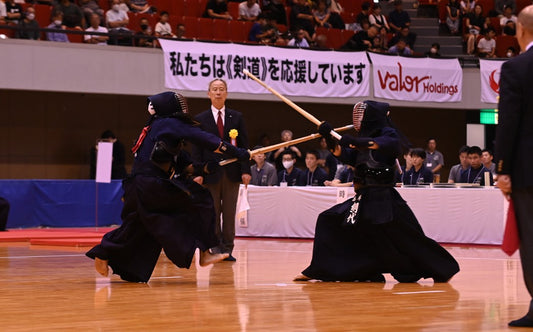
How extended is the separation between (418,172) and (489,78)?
7928 mm

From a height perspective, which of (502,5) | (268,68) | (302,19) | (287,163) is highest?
(502,5)

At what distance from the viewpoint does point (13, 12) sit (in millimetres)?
18828

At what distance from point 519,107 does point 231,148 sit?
338 centimetres

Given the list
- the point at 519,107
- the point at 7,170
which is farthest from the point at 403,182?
the point at 519,107

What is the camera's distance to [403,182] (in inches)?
649

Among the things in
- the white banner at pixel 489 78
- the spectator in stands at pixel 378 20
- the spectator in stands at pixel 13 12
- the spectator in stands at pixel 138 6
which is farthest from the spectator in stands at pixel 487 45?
the spectator in stands at pixel 13 12

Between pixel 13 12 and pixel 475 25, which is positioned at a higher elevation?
pixel 475 25

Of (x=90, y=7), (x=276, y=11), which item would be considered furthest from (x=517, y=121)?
(x=276, y=11)

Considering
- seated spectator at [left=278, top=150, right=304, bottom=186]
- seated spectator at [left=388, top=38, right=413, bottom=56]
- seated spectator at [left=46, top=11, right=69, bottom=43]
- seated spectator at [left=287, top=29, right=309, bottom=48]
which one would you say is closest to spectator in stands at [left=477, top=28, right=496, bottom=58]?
seated spectator at [left=388, top=38, right=413, bottom=56]

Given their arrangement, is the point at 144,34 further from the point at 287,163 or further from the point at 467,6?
the point at 467,6

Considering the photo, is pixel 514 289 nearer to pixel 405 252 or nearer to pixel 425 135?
pixel 405 252

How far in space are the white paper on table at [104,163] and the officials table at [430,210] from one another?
10.2 feet

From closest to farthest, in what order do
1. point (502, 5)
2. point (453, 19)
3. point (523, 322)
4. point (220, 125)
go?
point (523, 322), point (220, 125), point (453, 19), point (502, 5)

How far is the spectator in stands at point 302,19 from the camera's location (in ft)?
75.6
